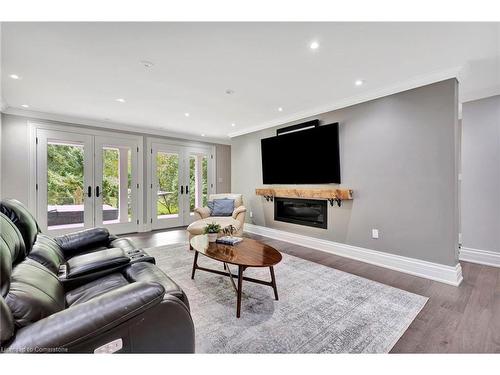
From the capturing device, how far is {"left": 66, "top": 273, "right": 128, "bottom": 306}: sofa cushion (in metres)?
1.42

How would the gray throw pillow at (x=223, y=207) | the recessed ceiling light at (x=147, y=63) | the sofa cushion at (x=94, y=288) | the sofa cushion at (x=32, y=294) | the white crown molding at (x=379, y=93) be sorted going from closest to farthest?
the sofa cushion at (x=32, y=294), the sofa cushion at (x=94, y=288), the recessed ceiling light at (x=147, y=63), the white crown molding at (x=379, y=93), the gray throw pillow at (x=223, y=207)

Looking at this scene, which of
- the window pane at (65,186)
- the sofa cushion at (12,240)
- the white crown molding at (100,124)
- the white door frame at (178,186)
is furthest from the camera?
the white door frame at (178,186)

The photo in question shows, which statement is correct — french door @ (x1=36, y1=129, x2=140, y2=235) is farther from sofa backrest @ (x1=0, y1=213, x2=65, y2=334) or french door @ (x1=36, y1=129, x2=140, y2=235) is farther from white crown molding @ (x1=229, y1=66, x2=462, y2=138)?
sofa backrest @ (x1=0, y1=213, x2=65, y2=334)

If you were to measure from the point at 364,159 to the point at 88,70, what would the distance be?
371 cm

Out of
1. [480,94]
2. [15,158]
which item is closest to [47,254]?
[15,158]

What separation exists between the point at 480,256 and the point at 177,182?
19.4 ft

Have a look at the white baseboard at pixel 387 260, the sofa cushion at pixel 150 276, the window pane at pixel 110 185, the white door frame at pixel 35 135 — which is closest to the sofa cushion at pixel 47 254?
the sofa cushion at pixel 150 276

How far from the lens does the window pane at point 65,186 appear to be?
423 cm

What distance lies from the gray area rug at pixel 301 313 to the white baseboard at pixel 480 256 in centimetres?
182

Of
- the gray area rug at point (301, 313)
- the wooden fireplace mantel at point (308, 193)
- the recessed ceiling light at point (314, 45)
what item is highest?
the recessed ceiling light at point (314, 45)

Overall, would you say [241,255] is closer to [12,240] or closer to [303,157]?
[12,240]

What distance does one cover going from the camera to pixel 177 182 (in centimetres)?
589

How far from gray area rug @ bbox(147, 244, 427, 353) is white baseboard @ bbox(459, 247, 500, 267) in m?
1.82

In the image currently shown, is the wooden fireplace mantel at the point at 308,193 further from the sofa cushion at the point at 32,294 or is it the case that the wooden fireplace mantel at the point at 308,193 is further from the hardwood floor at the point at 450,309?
the sofa cushion at the point at 32,294
